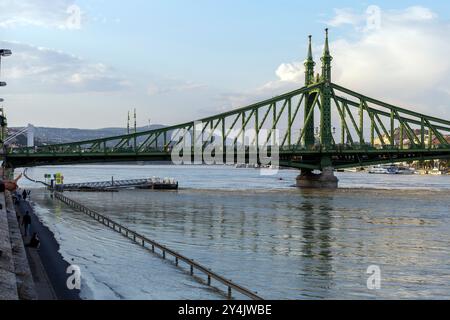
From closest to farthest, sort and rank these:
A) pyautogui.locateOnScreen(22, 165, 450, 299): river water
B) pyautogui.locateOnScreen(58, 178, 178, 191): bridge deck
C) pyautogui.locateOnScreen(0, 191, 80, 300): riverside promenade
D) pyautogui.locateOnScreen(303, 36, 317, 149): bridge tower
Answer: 1. pyautogui.locateOnScreen(0, 191, 80, 300): riverside promenade
2. pyautogui.locateOnScreen(22, 165, 450, 299): river water
3. pyautogui.locateOnScreen(58, 178, 178, 191): bridge deck
4. pyautogui.locateOnScreen(303, 36, 317, 149): bridge tower

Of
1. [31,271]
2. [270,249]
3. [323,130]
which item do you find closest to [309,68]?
[323,130]

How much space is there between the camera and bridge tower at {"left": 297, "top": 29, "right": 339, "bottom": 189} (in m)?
138

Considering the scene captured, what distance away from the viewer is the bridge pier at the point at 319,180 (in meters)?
138

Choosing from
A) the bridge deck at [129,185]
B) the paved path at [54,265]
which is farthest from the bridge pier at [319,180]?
the paved path at [54,265]

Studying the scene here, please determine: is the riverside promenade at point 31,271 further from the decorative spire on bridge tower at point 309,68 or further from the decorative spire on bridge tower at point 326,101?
the decorative spire on bridge tower at point 309,68

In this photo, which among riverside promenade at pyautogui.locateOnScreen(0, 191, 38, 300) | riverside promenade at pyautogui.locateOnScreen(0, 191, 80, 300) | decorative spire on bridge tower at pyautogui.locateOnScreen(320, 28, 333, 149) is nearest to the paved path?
riverside promenade at pyautogui.locateOnScreen(0, 191, 80, 300)

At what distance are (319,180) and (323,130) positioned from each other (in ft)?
48.2

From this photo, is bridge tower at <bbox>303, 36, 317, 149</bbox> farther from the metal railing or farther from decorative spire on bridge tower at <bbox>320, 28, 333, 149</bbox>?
the metal railing

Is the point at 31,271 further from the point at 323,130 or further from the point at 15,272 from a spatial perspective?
the point at 323,130

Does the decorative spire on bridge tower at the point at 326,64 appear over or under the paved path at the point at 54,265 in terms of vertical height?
over

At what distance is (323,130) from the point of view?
14888cm

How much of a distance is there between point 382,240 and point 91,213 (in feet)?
112

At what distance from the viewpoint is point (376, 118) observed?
16188 centimetres
